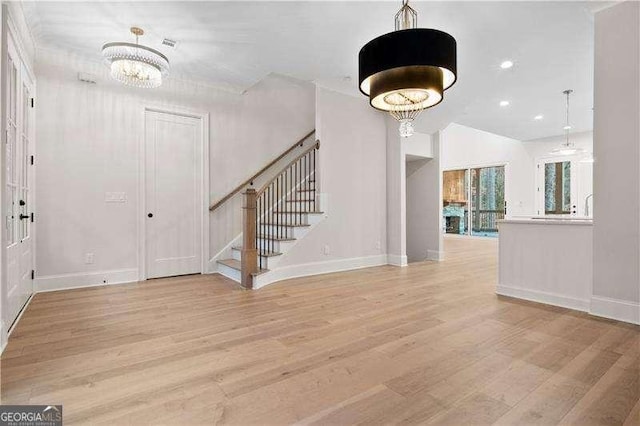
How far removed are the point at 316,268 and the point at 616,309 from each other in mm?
3524

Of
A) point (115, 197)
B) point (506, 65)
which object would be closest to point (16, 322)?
point (115, 197)

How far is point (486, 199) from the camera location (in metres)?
10.8

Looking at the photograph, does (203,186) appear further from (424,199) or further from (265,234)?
(424,199)

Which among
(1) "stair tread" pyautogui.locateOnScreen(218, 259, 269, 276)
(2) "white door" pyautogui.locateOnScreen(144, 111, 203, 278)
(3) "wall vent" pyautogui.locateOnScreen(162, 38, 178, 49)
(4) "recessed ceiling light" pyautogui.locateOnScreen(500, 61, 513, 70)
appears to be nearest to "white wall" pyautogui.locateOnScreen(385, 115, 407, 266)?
(4) "recessed ceiling light" pyautogui.locateOnScreen(500, 61, 513, 70)

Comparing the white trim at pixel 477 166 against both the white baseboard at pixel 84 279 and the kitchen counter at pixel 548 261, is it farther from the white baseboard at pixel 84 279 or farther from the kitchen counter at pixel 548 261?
the white baseboard at pixel 84 279

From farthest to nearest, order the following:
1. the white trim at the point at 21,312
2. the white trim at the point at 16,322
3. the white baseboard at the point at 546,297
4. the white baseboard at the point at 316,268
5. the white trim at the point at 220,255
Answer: the white trim at the point at 220,255 → the white baseboard at the point at 316,268 → the white baseboard at the point at 546,297 → the white trim at the point at 21,312 → the white trim at the point at 16,322

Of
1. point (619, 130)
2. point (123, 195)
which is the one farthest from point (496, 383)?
point (123, 195)

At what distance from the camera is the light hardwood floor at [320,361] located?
1.67m

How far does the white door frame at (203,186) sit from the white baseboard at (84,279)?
6.5 inches

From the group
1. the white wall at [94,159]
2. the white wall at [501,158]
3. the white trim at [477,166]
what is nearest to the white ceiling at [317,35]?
the white wall at [94,159]

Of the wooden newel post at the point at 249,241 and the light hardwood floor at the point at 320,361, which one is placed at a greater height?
the wooden newel post at the point at 249,241

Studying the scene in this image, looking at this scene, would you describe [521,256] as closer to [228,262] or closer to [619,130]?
[619,130]

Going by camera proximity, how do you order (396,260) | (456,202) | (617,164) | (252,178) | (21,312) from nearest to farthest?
(617,164) → (21,312) → (252,178) → (396,260) → (456,202)

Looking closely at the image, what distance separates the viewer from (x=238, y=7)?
3131mm
